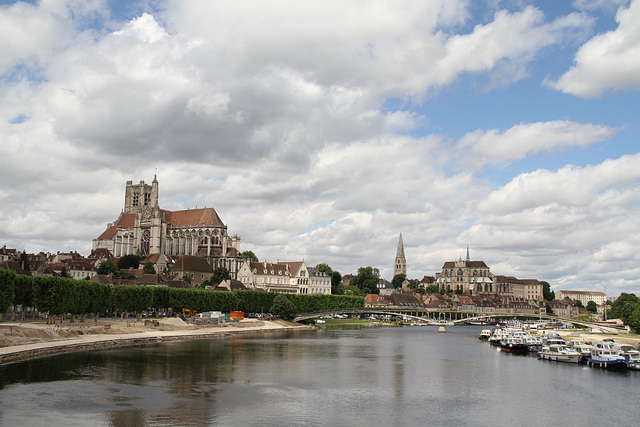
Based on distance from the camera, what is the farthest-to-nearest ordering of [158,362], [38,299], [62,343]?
1. [38,299]
2. [62,343]
3. [158,362]

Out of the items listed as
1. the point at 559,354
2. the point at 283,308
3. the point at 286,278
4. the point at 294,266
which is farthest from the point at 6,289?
the point at 294,266

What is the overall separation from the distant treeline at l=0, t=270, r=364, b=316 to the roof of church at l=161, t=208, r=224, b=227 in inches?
1966

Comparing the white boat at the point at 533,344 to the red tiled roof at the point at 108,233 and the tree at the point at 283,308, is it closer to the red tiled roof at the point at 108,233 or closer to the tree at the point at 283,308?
the tree at the point at 283,308

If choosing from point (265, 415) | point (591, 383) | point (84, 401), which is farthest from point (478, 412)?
point (84, 401)

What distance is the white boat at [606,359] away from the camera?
5809cm

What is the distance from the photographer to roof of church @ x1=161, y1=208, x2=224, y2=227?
17650 centimetres

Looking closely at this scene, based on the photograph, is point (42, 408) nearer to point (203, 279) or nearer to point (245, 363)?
point (245, 363)

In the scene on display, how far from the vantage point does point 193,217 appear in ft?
591

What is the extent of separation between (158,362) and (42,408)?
2121 cm

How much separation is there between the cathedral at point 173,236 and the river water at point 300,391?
4007 inches

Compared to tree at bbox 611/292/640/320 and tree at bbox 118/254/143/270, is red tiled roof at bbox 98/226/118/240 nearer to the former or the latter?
tree at bbox 118/254/143/270

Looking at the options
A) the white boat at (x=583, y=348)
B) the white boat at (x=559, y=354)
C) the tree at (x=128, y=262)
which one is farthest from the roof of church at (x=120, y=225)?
the white boat at (x=583, y=348)

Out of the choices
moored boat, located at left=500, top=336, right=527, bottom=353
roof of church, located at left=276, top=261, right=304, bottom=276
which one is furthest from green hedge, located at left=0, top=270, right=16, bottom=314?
roof of church, located at left=276, top=261, right=304, bottom=276

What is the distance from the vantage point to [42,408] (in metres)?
32.9
